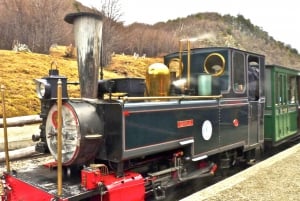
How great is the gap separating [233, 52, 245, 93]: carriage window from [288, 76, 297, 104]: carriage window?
4298mm

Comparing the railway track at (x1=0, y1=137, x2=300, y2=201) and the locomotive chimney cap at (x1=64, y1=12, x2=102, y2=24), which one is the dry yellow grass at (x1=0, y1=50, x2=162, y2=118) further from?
the locomotive chimney cap at (x1=64, y1=12, x2=102, y2=24)

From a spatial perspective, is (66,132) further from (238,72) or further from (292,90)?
(292,90)

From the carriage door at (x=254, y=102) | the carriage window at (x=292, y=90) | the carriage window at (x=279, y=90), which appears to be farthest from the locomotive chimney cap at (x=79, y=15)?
the carriage window at (x=292, y=90)

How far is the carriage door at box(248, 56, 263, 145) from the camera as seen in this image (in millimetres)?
6770

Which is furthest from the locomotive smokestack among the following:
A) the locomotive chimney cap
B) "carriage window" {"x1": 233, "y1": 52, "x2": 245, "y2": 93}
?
"carriage window" {"x1": 233, "y1": 52, "x2": 245, "y2": 93}

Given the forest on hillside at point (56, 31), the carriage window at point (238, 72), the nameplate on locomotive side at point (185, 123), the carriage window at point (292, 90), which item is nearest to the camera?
the nameplate on locomotive side at point (185, 123)

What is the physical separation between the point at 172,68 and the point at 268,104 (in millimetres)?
3222

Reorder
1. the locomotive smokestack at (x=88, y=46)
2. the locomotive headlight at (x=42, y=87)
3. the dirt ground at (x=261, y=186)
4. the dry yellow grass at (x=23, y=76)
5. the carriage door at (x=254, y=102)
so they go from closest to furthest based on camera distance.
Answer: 1. the locomotive headlight at (x=42, y=87)
2. the locomotive smokestack at (x=88, y=46)
3. the dirt ground at (x=261, y=186)
4. the carriage door at (x=254, y=102)
5. the dry yellow grass at (x=23, y=76)

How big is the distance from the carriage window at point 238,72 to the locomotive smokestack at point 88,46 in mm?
2684

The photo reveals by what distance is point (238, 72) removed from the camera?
242 inches

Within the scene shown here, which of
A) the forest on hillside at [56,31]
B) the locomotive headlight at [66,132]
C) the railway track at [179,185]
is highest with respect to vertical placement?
the forest on hillside at [56,31]

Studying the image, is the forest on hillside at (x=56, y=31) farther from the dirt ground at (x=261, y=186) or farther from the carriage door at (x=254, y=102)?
the dirt ground at (x=261, y=186)

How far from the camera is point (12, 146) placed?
27.2ft

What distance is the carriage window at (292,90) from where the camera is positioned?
10102 millimetres
